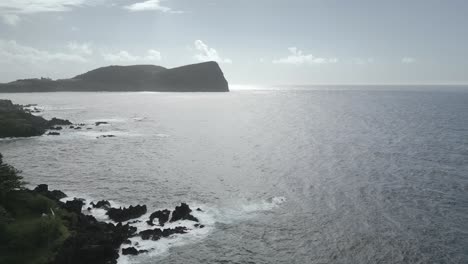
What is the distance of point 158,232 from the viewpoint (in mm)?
34250

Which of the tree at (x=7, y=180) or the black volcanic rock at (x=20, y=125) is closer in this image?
the tree at (x=7, y=180)

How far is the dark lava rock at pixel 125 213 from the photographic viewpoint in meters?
38.0

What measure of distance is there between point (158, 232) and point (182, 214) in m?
5.10

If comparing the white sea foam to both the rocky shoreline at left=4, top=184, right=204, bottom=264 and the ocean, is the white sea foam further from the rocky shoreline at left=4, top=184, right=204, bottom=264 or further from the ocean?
the rocky shoreline at left=4, top=184, right=204, bottom=264

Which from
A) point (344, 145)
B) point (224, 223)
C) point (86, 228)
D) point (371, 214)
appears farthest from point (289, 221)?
point (344, 145)

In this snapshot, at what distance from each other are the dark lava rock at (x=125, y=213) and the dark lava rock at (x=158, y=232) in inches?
198

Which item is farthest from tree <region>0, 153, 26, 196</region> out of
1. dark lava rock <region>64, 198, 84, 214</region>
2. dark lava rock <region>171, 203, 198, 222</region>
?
dark lava rock <region>171, 203, 198, 222</region>

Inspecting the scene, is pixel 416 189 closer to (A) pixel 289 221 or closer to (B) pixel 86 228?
(A) pixel 289 221

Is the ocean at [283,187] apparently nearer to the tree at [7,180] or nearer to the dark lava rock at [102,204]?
the dark lava rock at [102,204]

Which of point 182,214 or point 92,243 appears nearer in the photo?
point 92,243

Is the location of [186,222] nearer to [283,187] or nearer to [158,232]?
[158,232]

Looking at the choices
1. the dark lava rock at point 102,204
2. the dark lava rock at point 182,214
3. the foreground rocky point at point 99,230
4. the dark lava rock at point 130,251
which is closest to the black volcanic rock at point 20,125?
the foreground rocky point at point 99,230

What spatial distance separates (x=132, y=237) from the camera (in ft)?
109

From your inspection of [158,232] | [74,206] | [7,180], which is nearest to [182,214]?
[158,232]
